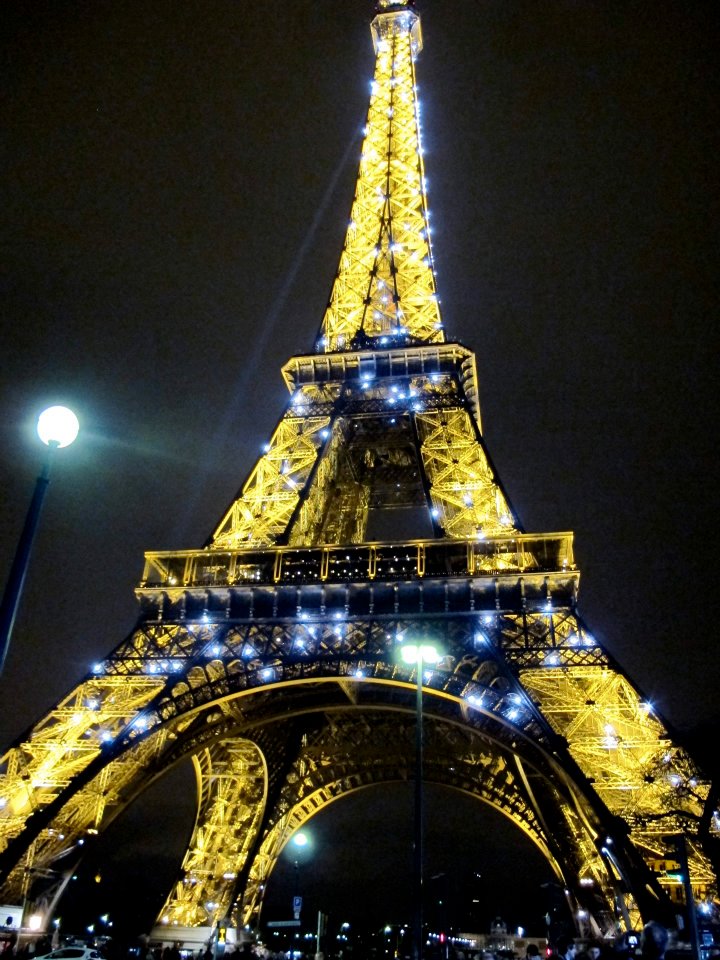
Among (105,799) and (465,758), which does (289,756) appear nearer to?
(465,758)

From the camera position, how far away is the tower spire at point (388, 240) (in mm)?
40625

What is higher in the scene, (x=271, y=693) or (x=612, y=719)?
(x=271, y=693)

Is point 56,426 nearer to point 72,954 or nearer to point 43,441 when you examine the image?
point 43,441

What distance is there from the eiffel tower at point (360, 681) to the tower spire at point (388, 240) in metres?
0.24

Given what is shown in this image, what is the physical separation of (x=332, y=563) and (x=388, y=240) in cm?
2344

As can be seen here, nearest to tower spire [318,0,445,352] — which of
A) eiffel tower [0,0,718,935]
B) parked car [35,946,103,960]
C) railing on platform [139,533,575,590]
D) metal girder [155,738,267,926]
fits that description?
eiffel tower [0,0,718,935]

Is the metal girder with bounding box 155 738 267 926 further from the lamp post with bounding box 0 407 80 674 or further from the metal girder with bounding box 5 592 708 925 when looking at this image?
the lamp post with bounding box 0 407 80 674

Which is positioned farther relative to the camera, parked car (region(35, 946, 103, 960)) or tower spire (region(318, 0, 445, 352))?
tower spire (region(318, 0, 445, 352))

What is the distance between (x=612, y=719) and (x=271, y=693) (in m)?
13.0

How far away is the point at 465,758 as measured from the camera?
3750 centimetres

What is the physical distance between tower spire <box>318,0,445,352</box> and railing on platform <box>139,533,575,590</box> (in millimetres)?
13429

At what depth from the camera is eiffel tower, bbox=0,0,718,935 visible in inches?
886

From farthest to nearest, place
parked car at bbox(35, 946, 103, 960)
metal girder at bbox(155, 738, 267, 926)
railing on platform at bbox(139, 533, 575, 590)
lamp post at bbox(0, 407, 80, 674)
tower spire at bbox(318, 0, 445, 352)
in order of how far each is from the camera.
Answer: tower spire at bbox(318, 0, 445, 352) → metal girder at bbox(155, 738, 267, 926) → railing on platform at bbox(139, 533, 575, 590) → parked car at bbox(35, 946, 103, 960) → lamp post at bbox(0, 407, 80, 674)

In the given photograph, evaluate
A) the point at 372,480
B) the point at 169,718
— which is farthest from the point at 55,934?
the point at 372,480
